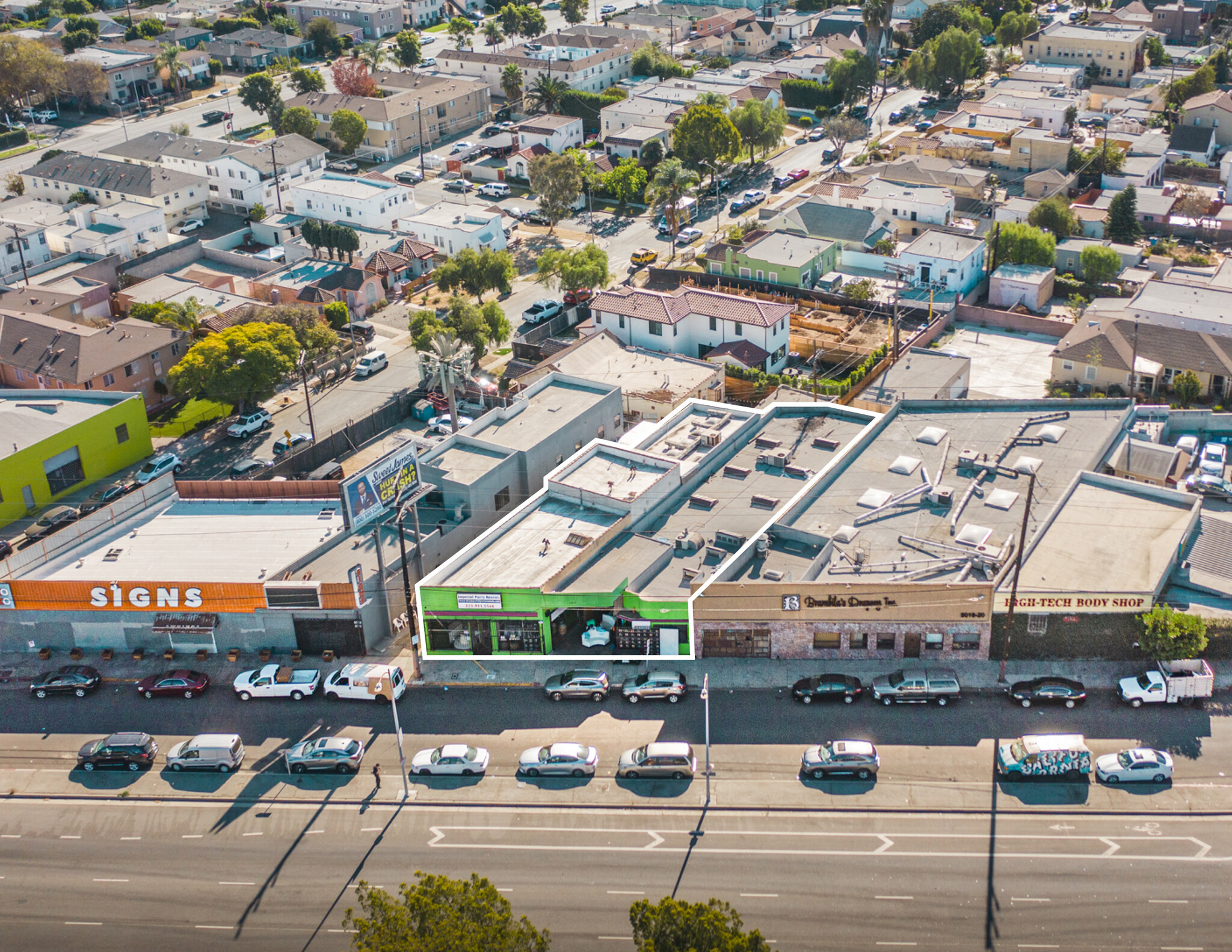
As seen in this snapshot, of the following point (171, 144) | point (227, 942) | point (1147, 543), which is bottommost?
point (227, 942)

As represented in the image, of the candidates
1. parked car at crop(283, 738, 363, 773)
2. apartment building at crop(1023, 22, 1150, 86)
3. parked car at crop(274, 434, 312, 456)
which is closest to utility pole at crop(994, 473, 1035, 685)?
parked car at crop(283, 738, 363, 773)

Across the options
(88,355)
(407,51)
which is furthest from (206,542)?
(407,51)

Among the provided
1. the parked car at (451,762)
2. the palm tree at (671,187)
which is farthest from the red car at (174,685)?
the palm tree at (671,187)

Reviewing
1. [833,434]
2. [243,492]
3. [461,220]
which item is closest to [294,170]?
[461,220]

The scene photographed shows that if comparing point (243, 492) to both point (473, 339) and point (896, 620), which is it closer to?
point (473, 339)

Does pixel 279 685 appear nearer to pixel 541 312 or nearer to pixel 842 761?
pixel 842 761

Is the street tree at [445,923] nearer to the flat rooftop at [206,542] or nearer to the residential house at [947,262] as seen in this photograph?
the flat rooftop at [206,542]
